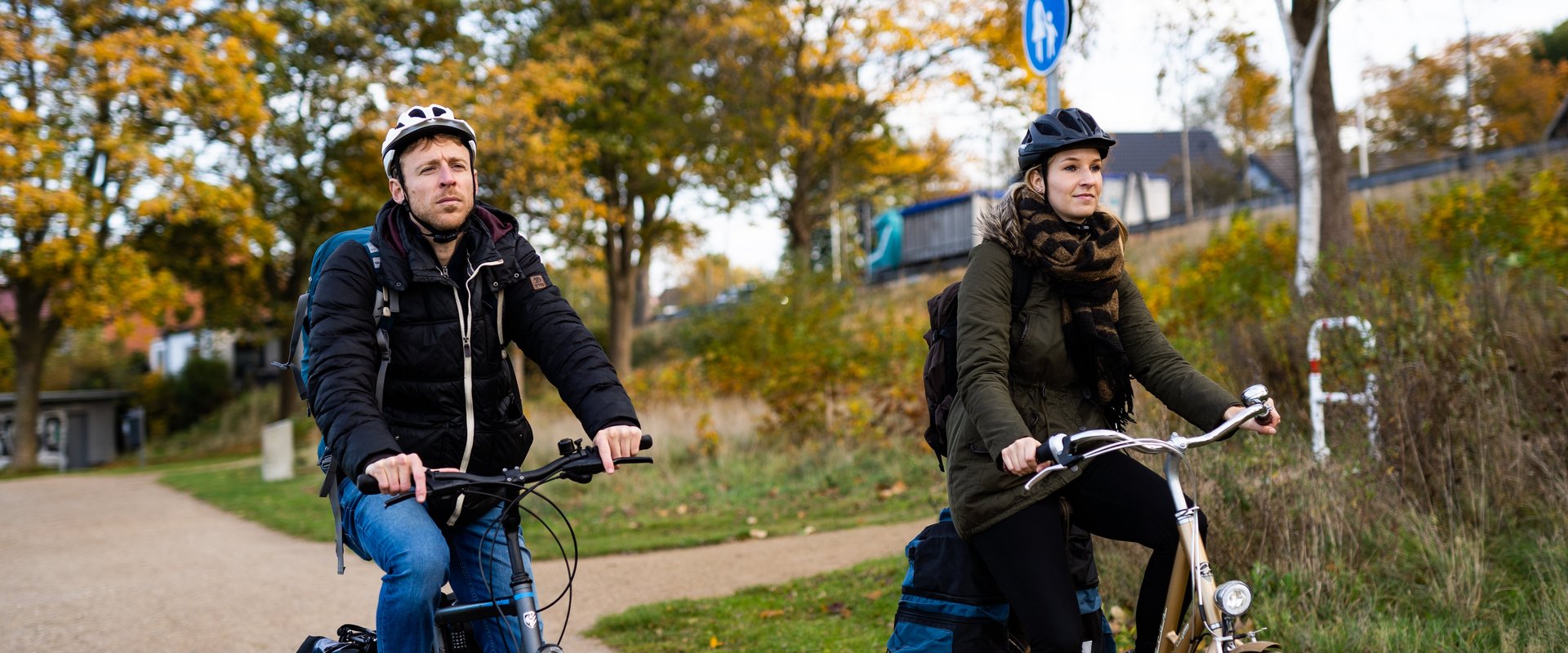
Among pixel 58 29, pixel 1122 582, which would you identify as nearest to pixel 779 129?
pixel 58 29

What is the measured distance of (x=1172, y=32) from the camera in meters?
13.2

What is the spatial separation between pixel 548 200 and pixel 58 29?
9.90 meters

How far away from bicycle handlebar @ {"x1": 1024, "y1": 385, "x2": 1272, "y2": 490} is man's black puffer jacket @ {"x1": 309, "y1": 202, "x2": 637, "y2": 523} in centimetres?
107

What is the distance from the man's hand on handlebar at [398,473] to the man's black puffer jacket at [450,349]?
225mm

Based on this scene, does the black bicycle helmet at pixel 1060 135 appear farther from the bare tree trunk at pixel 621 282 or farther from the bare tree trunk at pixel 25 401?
the bare tree trunk at pixel 25 401

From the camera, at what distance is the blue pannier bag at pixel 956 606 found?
125 inches

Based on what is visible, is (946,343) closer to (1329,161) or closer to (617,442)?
(617,442)

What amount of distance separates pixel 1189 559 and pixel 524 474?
1592 millimetres

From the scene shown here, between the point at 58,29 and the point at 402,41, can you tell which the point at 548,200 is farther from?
the point at 58,29

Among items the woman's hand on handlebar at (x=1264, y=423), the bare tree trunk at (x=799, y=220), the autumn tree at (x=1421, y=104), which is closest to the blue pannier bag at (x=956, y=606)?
the woman's hand on handlebar at (x=1264, y=423)

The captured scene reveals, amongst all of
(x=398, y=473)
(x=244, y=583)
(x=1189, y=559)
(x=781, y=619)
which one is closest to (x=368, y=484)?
(x=398, y=473)

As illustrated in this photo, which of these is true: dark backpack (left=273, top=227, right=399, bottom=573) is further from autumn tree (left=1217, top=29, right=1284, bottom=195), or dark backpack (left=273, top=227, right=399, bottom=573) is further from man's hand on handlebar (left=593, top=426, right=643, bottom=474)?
autumn tree (left=1217, top=29, right=1284, bottom=195)

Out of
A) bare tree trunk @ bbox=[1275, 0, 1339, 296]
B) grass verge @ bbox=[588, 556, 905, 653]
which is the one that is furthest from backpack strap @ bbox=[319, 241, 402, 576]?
bare tree trunk @ bbox=[1275, 0, 1339, 296]

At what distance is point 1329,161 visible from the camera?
13719mm
